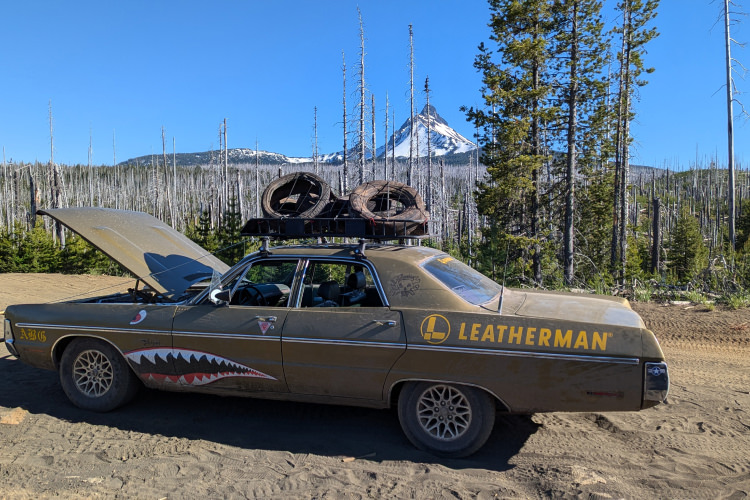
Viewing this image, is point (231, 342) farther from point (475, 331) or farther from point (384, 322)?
point (475, 331)

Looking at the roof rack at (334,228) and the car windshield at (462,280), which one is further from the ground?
the roof rack at (334,228)

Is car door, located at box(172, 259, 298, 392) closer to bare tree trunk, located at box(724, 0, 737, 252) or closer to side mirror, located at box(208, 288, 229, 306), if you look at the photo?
side mirror, located at box(208, 288, 229, 306)

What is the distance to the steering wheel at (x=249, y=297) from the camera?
4812mm

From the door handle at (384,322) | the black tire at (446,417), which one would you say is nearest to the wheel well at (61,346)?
the door handle at (384,322)

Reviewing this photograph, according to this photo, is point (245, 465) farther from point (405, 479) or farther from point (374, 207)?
point (374, 207)

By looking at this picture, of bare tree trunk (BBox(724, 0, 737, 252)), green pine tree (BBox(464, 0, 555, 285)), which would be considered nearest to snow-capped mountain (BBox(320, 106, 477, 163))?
green pine tree (BBox(464, 0, 555, 285))

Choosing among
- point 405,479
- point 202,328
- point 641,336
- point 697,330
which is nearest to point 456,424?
point 405,479

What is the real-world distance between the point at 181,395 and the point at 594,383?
4180 mm

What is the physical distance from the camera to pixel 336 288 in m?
4.73

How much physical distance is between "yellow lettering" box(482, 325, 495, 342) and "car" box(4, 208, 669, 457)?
0.01 m

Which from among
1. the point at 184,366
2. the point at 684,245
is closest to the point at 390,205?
the point at 184,366

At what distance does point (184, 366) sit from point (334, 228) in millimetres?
1895

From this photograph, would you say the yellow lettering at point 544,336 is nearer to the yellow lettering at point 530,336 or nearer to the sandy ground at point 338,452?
the yellow lettering at point 530,336

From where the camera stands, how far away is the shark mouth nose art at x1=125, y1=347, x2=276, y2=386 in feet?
14.4
